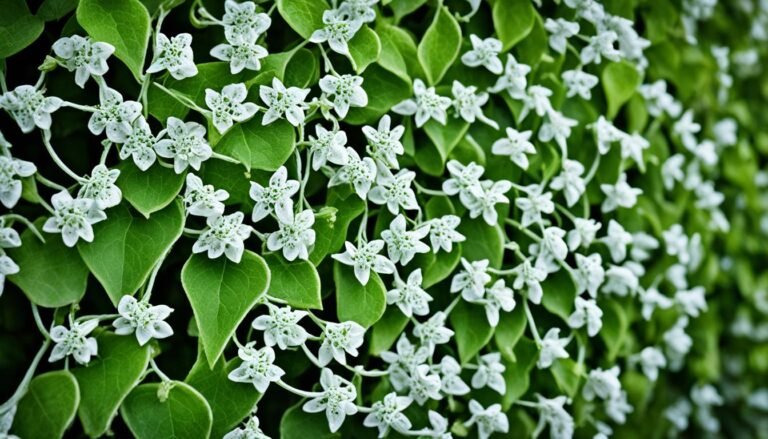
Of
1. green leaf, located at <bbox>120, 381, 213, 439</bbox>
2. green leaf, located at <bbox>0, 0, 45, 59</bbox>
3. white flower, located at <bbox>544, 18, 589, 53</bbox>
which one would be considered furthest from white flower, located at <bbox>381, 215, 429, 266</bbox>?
green leaf, located at <bbox>0, 0, 45, 59</bbox>

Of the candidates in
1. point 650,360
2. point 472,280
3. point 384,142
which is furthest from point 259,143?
point 650,360

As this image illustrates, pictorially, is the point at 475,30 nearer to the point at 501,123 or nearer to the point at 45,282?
the point at 501,123

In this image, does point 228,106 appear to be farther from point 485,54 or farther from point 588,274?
point 588,274

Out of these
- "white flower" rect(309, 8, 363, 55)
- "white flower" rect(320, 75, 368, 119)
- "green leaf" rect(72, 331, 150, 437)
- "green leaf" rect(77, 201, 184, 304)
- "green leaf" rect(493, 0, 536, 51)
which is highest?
"white flower" rect(309, 8, 363, 55)

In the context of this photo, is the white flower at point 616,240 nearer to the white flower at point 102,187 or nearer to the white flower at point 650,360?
the white flower at point 650,360

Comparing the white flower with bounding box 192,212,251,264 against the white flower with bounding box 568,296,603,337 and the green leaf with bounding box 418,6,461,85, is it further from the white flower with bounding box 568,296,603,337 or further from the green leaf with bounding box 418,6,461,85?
the white flower with bounding box 568,296,603,337

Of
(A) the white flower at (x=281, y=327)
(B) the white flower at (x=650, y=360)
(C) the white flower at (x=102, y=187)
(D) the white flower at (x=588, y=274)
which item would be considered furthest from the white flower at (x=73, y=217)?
(B) the white flower at (x=650, y=360)
